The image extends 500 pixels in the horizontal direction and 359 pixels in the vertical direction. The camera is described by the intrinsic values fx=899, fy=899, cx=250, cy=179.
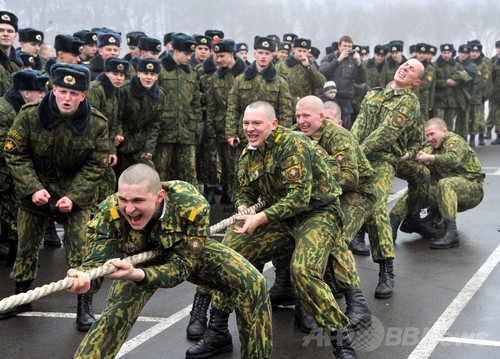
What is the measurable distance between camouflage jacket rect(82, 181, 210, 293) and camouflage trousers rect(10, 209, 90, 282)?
177cm

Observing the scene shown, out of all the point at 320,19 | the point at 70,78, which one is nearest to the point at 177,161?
the point at 70,78

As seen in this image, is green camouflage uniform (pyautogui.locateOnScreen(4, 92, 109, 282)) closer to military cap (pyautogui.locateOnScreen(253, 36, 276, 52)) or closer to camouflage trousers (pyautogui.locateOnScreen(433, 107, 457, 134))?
military cap (pyautogui.locateOnScreen(253, 36, 276, 52))

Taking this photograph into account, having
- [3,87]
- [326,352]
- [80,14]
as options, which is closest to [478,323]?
[326,352]

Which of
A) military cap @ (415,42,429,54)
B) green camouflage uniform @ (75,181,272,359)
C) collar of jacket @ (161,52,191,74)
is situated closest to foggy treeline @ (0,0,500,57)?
military cap @ (415,42,429,54)

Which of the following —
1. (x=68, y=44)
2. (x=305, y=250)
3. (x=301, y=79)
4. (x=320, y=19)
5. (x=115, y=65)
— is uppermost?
(x=320, y=19)

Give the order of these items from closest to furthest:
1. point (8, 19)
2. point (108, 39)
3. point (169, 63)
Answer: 1. point (8, 19)
2. point (108, 39)
3. point (169, 63)

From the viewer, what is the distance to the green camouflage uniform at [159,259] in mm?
5195

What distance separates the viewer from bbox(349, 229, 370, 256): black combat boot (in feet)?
30.9

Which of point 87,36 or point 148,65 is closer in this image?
point 148,65

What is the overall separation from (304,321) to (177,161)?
4842 millimetres

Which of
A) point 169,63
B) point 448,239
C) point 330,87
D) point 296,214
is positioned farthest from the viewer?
point 330,87

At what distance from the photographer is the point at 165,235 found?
5301 millimetres

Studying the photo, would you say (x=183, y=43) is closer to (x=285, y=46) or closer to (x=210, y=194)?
(x=210, y=194)

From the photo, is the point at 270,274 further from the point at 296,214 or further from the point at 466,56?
the point at 466,56
